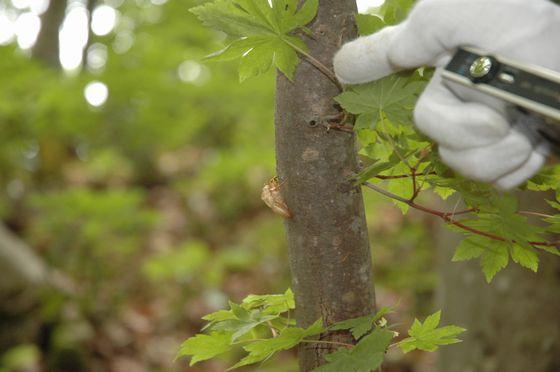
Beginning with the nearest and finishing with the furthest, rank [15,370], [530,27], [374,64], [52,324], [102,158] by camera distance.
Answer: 1. [530,27]
2. [374,64]
3. [15,370]
4. [52,324]
5. [102,158]

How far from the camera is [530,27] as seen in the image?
58 centimetres

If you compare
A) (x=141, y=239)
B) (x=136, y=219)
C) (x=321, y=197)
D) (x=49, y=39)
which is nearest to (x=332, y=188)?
(x=321, y=197)

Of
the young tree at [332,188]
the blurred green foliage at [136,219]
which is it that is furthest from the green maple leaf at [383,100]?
the blurred green foliage at [136,219]

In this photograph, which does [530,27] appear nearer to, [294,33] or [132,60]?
[294,33]

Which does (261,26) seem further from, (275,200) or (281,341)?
(281,341)

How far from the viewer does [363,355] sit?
2.49ft

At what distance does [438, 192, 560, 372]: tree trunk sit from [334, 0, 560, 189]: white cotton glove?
5.13 feet

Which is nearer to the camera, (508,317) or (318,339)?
(318,339)

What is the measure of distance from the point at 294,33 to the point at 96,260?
3429mm

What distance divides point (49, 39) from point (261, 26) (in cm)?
508

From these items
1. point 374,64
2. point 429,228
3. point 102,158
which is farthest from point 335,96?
point 102,158

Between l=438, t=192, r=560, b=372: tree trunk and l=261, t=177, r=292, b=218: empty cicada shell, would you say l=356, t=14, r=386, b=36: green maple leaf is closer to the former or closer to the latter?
l=261, t=177, r=292, b=218: empty cicada shell

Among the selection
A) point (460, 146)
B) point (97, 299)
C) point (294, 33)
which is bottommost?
point (97, 299)

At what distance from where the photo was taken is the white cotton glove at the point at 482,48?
58cm
